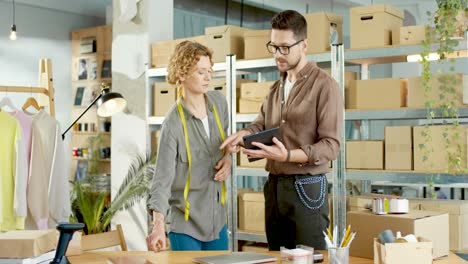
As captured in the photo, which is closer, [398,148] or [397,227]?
[397,227]

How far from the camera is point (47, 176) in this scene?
5297 mm

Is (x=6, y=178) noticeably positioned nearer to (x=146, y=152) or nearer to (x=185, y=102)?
(x=146, y=152)

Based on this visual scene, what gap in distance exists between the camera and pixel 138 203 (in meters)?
6.46

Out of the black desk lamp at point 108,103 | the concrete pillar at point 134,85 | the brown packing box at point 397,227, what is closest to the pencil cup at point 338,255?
the brown packing box at point 397,227

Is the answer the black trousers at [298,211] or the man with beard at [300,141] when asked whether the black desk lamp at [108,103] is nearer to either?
the man with beard at [300,141]

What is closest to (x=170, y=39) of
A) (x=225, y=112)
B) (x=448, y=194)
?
(x=225, y=112)

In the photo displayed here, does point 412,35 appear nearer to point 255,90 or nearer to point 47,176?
point 255,90

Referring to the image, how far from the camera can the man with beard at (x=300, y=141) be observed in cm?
312

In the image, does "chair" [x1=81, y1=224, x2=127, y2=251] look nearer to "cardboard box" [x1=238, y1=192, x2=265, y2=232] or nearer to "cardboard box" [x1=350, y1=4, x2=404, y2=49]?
"cardboard box" [x1=238, y1=192, x2=265, y2=232]

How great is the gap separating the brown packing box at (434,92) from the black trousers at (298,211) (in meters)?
1.61

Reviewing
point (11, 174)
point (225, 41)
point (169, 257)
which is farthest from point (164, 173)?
point (225, 41)

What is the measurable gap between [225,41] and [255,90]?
0.57 metres

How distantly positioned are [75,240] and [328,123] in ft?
4.24

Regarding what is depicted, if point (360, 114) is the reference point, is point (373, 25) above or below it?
above
